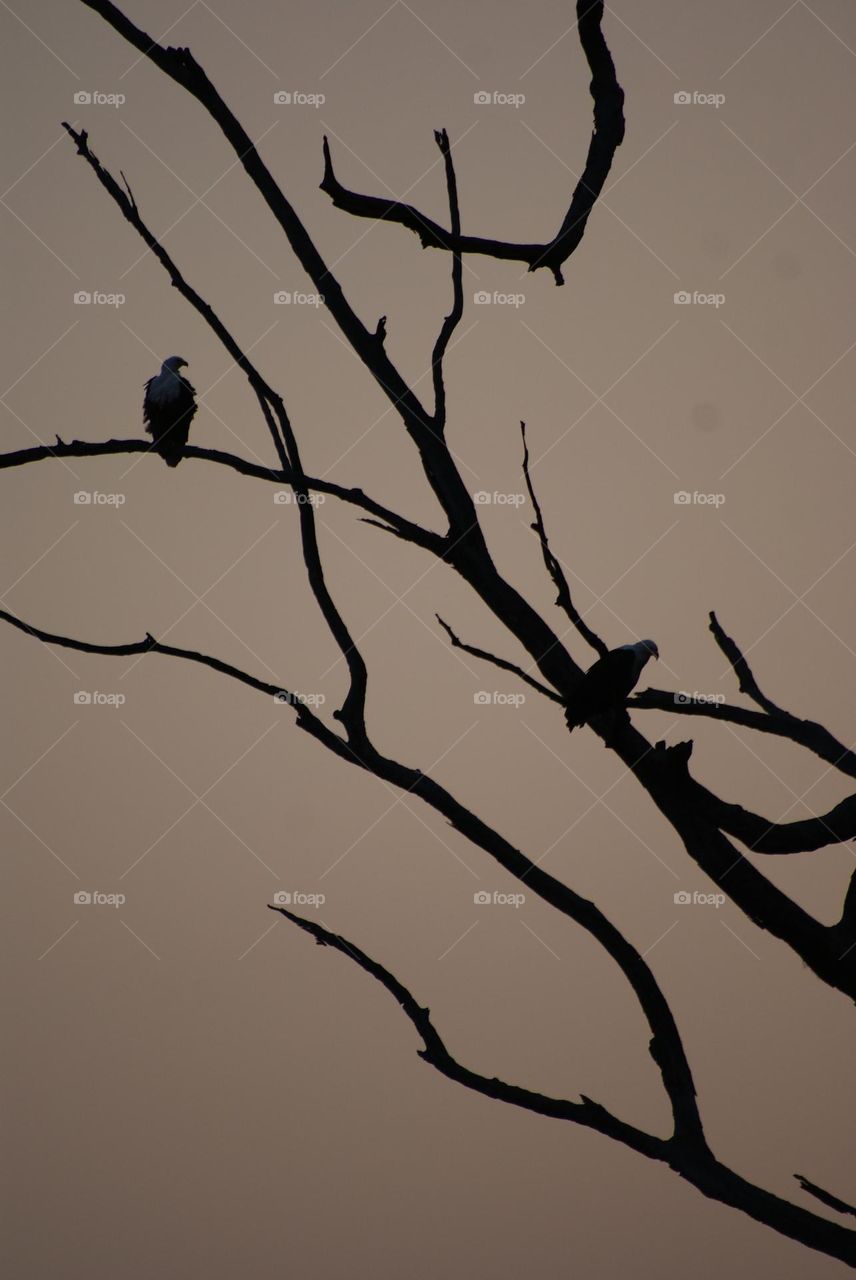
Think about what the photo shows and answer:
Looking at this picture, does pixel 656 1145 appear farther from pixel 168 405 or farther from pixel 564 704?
pixel 168 405

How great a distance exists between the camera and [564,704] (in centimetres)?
229

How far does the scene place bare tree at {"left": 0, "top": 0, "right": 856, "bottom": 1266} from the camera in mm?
2049

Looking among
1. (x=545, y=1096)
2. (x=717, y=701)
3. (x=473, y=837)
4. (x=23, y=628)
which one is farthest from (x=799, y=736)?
(x=23, y=628)

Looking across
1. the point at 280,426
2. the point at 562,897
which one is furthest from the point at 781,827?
the point at 280,426

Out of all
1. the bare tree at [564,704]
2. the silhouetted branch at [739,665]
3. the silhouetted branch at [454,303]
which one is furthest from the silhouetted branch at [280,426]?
the silhouetted branch at [739,665]

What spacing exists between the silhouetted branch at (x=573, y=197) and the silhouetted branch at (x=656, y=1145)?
4.00ft

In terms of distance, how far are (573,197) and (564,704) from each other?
0.91 meters

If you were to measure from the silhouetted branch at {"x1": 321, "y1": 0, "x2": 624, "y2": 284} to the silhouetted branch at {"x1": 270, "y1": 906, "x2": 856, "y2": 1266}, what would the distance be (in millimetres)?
1220

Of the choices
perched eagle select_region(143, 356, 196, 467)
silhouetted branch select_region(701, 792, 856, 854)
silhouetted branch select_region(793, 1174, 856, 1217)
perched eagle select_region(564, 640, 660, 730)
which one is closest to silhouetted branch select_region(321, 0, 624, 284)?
perched eagle select_region(564, 640, 660, 730)

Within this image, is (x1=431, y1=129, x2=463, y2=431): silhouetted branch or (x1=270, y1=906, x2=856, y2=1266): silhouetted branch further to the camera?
(x1=431, y1=129, x2=463, y2=431): silhouetted branch

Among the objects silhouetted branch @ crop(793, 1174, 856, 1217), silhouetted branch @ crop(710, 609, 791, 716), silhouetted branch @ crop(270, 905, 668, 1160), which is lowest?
silhouetted branch @ crop(270, 905, 668, 1160)

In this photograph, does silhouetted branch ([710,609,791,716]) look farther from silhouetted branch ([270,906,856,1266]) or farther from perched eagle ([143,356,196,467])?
perched eagle ([143,356,196,467])

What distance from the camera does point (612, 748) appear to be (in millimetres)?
2316

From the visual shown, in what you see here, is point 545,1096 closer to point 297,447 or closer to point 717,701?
point 717,701
